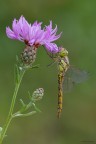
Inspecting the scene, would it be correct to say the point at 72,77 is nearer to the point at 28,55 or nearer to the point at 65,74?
the point at 65,74

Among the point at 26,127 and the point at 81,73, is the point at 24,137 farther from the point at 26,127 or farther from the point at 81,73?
the point at 81,73

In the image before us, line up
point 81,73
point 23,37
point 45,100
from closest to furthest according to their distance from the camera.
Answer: point 23,37 → point 81,73 → point 45,100

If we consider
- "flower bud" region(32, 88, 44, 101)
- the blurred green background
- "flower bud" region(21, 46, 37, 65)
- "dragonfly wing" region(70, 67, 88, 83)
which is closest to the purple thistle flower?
"flower bud" region(21, 46, 37, 65)

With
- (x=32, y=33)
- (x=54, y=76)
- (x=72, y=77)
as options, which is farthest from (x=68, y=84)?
(x=54, y=76)

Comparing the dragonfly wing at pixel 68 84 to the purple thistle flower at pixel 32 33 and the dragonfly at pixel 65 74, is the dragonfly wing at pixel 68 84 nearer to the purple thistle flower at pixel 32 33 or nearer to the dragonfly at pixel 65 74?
the dragonfly at pixel 65 74

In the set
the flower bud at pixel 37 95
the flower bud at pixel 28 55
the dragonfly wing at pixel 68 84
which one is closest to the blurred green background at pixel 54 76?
the dragonfly wing at pixel 68 84

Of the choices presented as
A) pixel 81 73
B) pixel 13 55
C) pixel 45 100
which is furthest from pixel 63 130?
pixel 81 73
